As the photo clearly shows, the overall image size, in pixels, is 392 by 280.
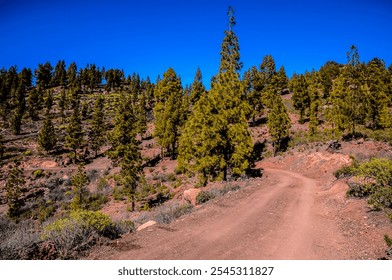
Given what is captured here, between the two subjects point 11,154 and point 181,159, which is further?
point 11,154

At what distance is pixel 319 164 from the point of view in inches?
1225

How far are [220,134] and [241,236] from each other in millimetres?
12706

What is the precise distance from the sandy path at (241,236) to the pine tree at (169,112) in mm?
28715

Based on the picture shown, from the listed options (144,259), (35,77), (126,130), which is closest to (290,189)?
(144,259)

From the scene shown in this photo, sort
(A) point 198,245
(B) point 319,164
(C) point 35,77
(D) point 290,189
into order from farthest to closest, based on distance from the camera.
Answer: (C) point 35,77 → (B) point 319,164 → (D) point 290,189 → (A) point 198,245

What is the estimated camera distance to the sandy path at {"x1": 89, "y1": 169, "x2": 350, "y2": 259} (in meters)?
8.65

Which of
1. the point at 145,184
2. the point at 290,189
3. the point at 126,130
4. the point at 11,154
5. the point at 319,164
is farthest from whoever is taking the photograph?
the point at 11,154

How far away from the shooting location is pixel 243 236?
10.2 metres

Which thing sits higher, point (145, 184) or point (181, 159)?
point (181, 159)

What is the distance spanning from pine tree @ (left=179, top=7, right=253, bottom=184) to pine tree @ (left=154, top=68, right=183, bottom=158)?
17724 millimetres
